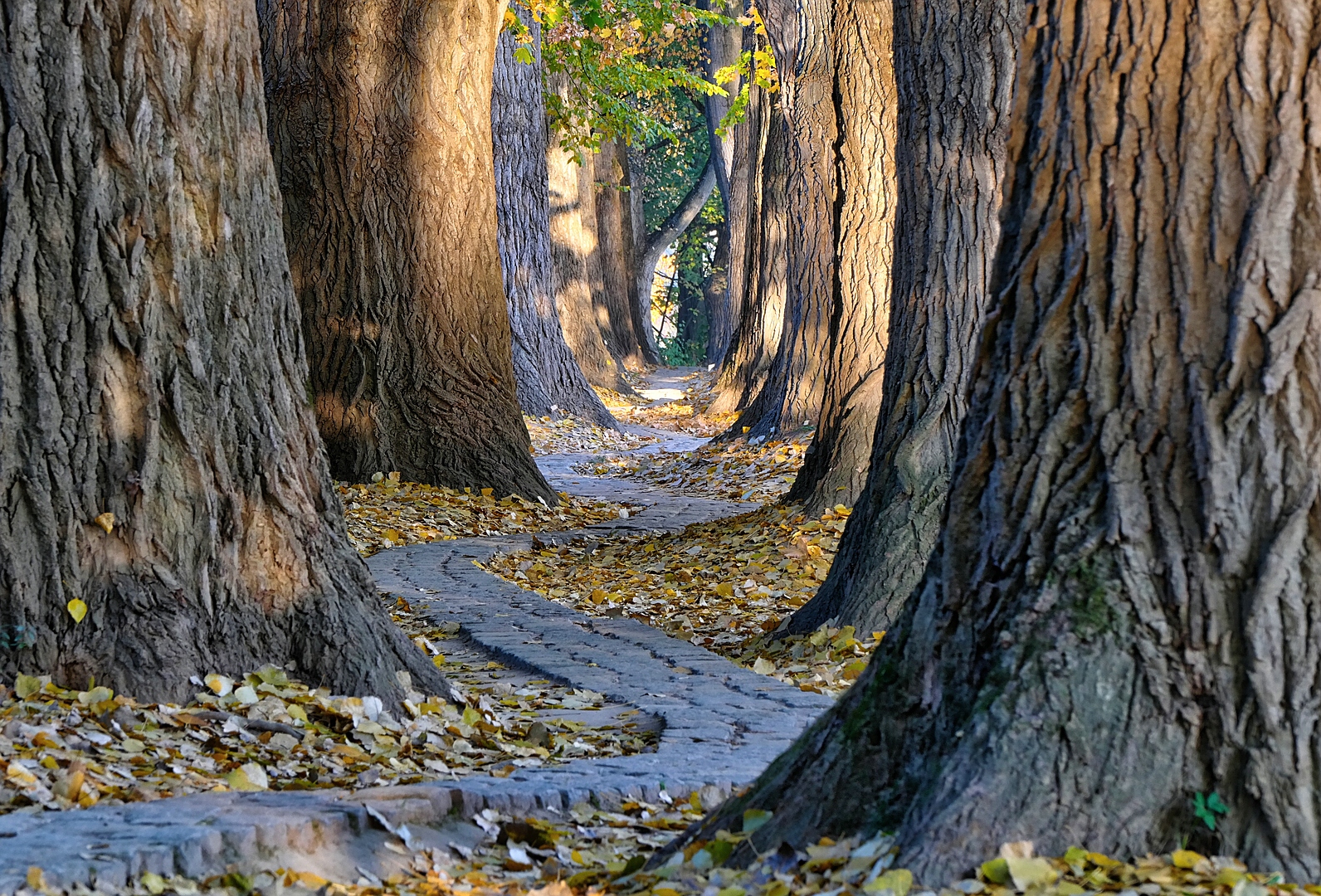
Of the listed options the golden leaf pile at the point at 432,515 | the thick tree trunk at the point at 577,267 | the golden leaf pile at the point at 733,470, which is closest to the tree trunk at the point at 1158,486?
the golden leaf pile at the point at 432,515

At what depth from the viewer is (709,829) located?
3139 millimetres

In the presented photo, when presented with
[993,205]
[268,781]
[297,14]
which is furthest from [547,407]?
[268,781]

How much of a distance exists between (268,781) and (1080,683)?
7.24 ft

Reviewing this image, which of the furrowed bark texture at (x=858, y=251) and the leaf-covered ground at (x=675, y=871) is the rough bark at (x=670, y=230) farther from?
the leaf-covered ground at (x=675, y=871)

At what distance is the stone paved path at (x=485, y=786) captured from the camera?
9.37 feet

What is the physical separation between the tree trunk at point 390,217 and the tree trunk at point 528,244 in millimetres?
5816

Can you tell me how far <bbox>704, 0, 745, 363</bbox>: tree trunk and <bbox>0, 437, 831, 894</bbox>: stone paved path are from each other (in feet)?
52.5

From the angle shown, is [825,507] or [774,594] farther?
[825,507]

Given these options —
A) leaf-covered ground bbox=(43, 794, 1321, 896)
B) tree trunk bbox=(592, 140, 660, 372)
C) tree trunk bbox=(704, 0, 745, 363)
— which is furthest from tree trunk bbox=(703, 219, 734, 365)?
leaf-covered ground bbox=(43, 794, 1321, 896)

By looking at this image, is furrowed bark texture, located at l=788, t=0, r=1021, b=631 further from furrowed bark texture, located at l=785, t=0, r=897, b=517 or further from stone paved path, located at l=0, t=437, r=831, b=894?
furrowed bark texture, located at l=785, t=0, r=897, b=517

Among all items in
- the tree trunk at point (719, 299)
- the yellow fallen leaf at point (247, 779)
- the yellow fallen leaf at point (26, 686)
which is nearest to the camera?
the yellow fallen leaf at point (247, 779)

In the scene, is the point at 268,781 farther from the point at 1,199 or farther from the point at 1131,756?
the point at 1131,756

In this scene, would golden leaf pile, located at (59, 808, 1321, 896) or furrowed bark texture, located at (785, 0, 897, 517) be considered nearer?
golden leaf pile, located at (59, 808, 1321, 896)

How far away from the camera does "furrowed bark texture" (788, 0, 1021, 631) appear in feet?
20.2
